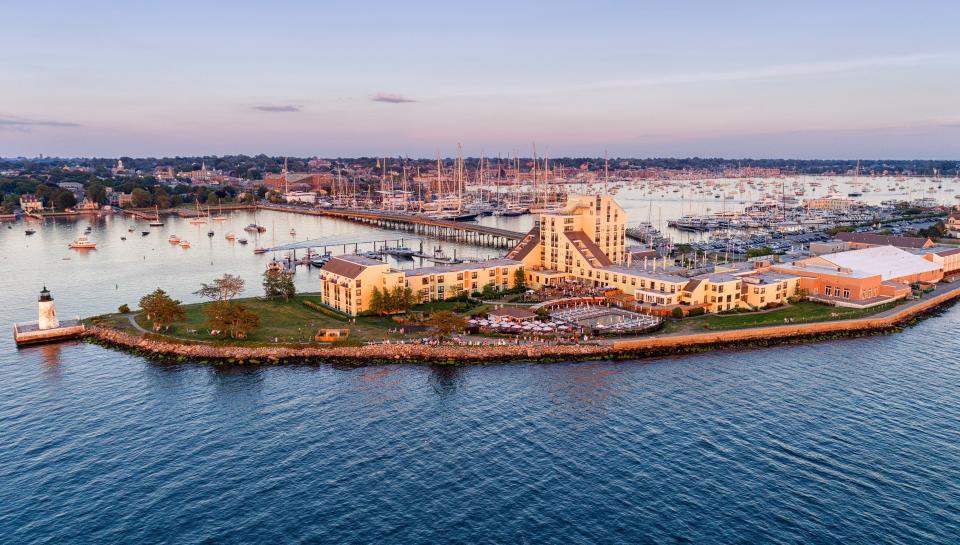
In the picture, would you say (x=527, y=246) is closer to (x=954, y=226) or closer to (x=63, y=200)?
(x=954, y=226)

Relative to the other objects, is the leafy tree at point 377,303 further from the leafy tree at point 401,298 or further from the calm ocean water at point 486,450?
the calm ocean water at point 486,450

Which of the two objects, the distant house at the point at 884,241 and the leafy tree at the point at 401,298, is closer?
the leafy tree at the point at 401,298

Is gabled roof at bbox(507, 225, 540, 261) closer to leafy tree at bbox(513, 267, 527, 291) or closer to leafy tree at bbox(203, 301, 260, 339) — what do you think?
leafy tree at bbox(513, 267, 527, 291)

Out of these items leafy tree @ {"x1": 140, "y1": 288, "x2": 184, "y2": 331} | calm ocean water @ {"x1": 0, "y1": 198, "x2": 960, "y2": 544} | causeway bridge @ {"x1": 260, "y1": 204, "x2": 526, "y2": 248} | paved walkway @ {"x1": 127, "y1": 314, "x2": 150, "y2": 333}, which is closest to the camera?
calm ocean water @ {"x1": 0, "y1": 198, "x2": 960, "y2": 544}

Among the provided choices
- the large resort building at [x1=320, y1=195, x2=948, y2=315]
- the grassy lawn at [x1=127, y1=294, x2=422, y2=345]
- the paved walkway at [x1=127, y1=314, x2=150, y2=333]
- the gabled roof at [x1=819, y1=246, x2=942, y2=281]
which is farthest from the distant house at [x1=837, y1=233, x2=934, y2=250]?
the paved walkway at [x1=127, y1=314, x2=150, y2=333]

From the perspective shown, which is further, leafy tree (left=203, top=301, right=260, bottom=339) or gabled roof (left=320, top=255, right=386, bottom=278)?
gabled roof (left=320, top=255, right=386, bottom=278)

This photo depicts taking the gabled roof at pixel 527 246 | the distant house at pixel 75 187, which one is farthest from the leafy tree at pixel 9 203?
the gabled roof at pixel 527 246
